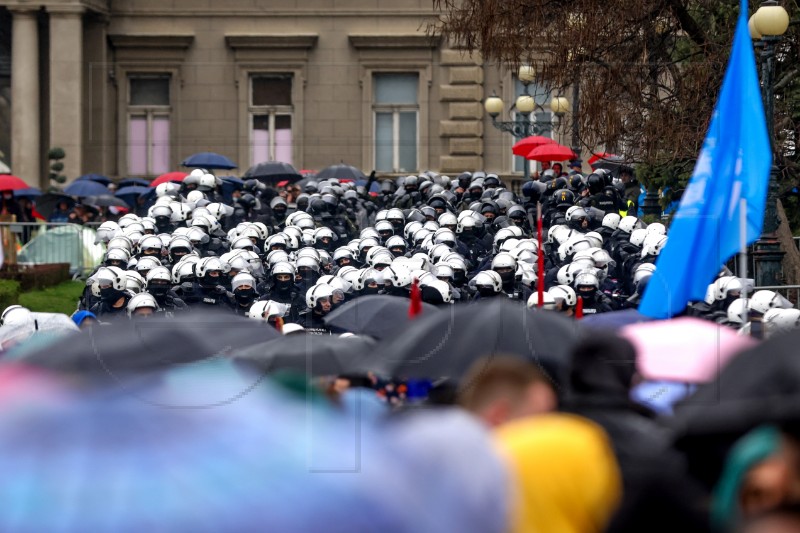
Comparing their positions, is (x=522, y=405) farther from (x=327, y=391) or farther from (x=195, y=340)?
(x=195, y=340)

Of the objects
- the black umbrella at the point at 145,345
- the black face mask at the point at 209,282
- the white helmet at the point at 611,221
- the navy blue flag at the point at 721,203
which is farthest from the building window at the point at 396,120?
the black umbrella at the point at 145,345

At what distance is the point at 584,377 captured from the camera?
16.6 feet

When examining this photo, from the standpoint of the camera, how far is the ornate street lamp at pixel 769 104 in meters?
14.7

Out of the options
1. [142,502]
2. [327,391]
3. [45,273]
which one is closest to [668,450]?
[142,502]

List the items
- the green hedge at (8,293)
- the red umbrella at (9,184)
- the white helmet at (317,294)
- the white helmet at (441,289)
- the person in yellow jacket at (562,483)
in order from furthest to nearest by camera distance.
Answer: the red umbrella at (9,184) < the green hedge at (8,293) < the white helmet at (317,294) < the white helmet at (441,289) < the person in yellow jacket at (562,483)

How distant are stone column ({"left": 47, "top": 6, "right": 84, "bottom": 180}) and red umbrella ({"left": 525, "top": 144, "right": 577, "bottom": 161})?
14.1 m

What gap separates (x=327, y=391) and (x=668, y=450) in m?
2.22

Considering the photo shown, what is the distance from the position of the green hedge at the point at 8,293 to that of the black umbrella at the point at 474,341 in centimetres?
1283

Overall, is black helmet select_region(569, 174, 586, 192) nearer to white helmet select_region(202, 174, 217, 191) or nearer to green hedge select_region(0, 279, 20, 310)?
white helmet select_region(202, 174, 217, 191)

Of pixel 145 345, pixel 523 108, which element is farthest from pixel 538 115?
pixel 145 345

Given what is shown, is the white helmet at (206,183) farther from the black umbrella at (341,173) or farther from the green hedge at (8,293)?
the black umbrella at (341,173)

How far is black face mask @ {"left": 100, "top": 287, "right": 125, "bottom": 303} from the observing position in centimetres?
1709

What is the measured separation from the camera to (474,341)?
748 cm

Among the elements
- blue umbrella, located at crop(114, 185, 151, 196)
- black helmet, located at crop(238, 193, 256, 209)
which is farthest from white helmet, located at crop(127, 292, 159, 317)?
blue umbrella, located at crop(114, 185, 151, 196)
